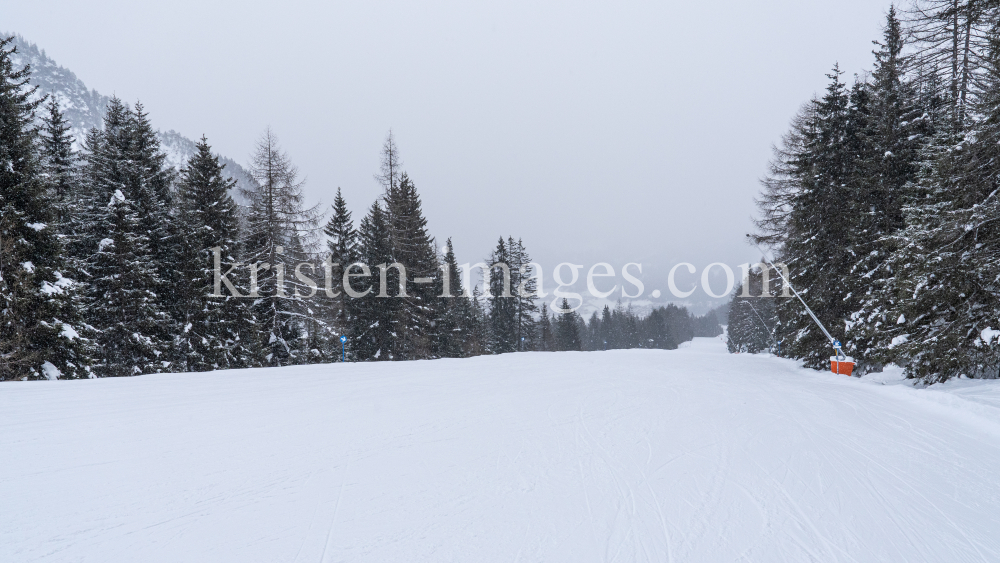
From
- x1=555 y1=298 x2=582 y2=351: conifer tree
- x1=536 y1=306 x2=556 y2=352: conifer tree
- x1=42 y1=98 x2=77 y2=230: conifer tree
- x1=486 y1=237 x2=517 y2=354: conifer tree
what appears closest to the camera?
x1=42 y1=98 x2=77 y2=230: conifer tree

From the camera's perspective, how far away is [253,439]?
15.6 ft

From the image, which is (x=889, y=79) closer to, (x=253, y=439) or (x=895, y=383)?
(x=895, y=383)

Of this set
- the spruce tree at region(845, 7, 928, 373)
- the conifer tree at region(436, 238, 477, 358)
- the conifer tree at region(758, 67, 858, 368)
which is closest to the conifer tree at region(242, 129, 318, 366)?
the conifer tree at region(436, 238, 477, 358)

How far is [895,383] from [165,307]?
23840 millimetres

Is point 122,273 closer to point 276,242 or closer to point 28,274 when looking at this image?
point 28,274

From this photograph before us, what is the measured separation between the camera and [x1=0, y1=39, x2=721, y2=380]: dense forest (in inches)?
446

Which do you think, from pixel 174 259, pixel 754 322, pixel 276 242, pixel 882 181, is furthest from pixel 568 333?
pixel 174 259

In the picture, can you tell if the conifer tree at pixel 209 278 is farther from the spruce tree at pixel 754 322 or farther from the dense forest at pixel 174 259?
the spruce tree at pixel 754 322

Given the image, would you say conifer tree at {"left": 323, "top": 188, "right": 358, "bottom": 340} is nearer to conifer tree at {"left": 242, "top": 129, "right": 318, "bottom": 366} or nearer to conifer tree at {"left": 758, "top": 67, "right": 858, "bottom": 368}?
conifer tree at {"left": 242, "top": 129, "right": 318, "bottom": 366}

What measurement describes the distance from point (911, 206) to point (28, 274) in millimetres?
21419

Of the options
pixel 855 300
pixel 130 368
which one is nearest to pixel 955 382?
pixel 855 300

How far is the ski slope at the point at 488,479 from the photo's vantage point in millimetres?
2762

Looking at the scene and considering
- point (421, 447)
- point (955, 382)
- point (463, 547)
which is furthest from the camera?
point (955, 382)

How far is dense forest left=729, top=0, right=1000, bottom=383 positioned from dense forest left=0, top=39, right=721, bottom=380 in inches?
771
